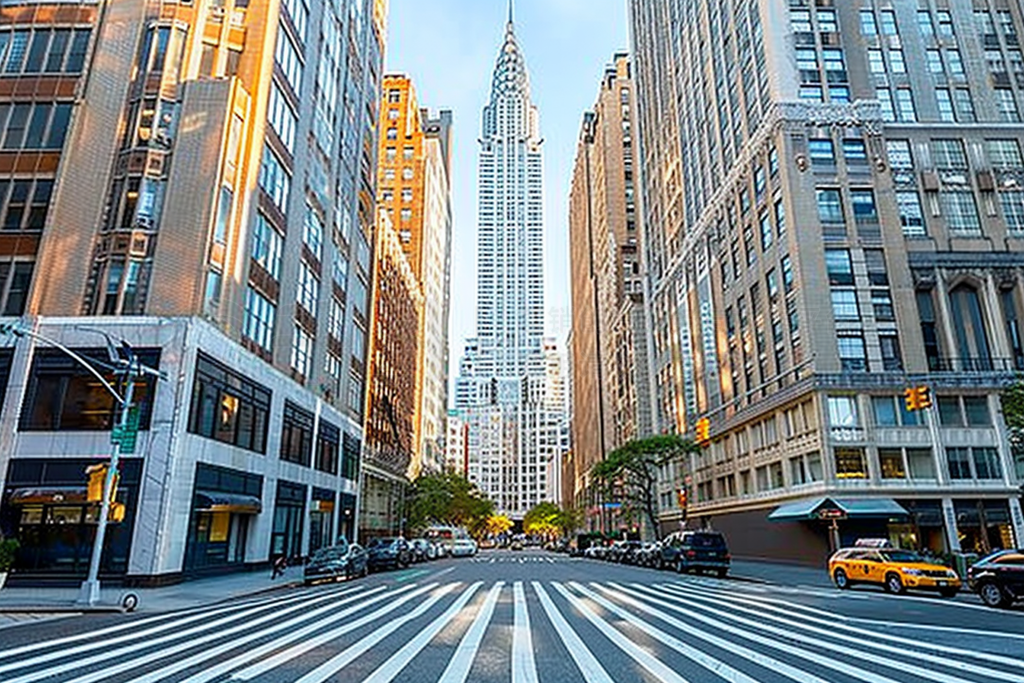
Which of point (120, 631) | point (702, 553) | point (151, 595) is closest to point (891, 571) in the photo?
point (702, 553)

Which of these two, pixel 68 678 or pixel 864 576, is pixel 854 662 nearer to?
pixel 68 678

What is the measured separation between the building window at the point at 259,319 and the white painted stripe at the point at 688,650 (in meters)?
22.0

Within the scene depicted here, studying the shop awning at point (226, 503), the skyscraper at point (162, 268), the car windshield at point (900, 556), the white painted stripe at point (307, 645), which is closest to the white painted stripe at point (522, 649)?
the white painted stripe at point (307, 645)

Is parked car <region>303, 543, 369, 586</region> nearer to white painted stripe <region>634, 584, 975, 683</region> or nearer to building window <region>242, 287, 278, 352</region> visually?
building window <region>242, 287, 278, 352</region>

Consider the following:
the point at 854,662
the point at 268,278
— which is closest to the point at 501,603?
the point at 854,662

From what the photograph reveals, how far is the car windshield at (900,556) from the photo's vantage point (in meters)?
22.0

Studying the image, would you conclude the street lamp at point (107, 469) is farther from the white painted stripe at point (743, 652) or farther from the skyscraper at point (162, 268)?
the white painted stripe at point (743, 652)

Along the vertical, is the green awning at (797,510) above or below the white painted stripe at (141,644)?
above

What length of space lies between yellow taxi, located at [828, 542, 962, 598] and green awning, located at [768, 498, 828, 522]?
35.9ft

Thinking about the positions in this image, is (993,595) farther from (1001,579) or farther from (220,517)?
(220,517)

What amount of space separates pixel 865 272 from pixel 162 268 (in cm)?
3850

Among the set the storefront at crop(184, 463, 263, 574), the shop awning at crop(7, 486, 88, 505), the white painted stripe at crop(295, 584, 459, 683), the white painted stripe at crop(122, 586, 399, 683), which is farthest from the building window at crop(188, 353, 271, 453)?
the white painted stripe at crop(295, 584, 459, 683)

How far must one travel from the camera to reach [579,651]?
10.4m

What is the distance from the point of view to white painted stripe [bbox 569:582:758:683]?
332 inches
